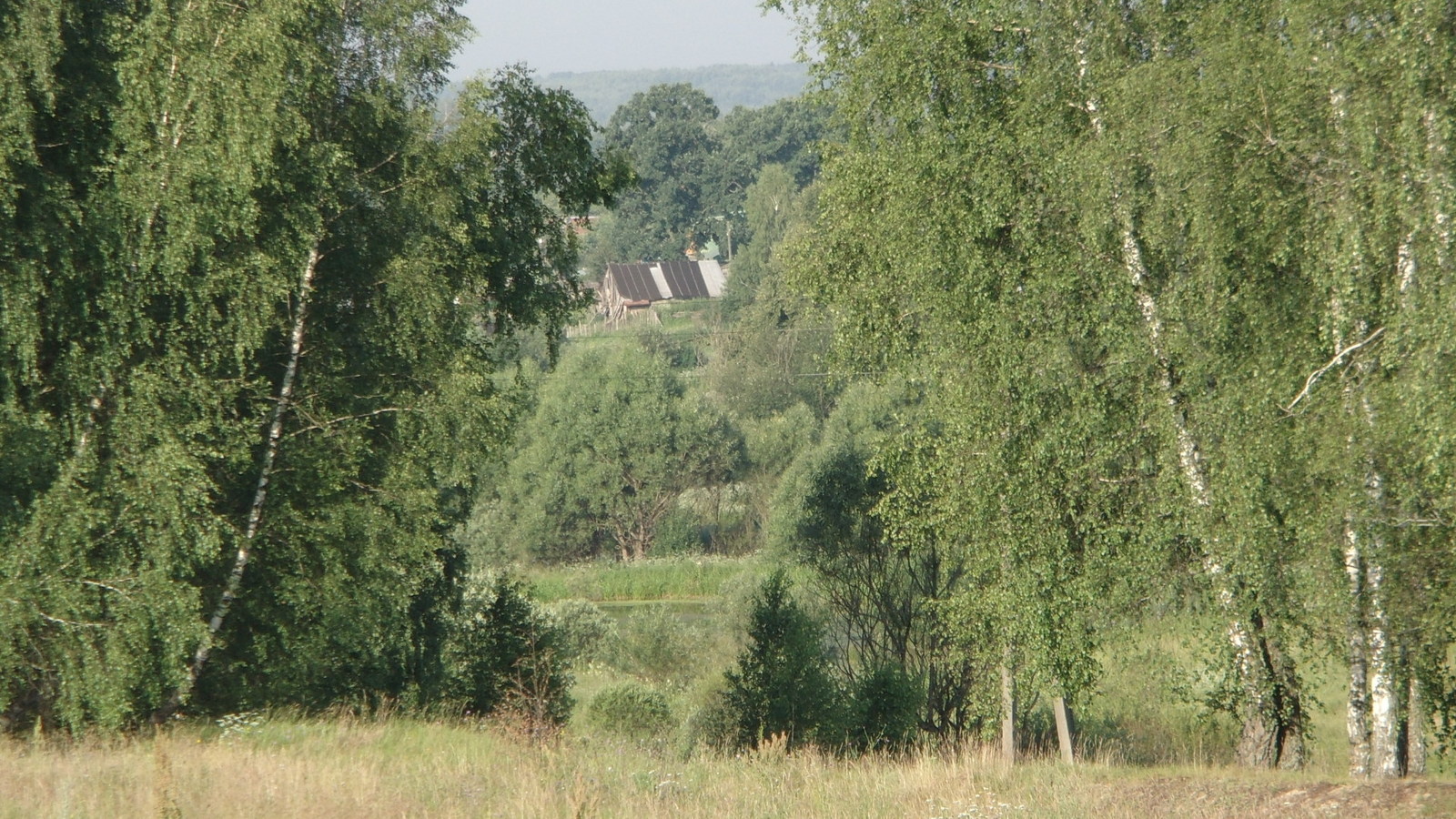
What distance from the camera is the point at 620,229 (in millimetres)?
112375

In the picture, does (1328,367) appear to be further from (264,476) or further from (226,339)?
(264,476)

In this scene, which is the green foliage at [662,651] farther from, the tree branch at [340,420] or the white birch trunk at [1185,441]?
the white birch trunk at [1185,441]

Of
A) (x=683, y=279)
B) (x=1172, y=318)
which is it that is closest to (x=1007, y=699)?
(x=1172, y=318)

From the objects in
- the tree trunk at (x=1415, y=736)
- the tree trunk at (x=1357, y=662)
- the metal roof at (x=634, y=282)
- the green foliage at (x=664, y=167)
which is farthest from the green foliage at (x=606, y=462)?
the green foliage at (x=664, y=167)

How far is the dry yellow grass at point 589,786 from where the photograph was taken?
809cm

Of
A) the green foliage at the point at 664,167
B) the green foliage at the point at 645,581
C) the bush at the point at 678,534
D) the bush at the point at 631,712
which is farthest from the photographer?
the green foliage at the point at 664,167

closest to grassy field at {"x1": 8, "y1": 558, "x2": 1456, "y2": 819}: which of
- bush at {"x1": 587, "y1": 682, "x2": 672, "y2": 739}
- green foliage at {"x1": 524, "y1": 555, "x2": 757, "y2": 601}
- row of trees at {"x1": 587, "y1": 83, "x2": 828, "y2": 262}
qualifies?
bush at {"x1": 587, "y1": 682, "x2": 672, "y2": 739}

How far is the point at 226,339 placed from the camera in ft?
42.3

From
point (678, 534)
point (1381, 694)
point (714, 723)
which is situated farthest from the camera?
point (678, 534)

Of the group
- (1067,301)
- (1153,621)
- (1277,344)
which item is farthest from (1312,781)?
(1067,301)

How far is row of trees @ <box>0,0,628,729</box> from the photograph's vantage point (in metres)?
11.9

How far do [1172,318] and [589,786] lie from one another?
6038mm

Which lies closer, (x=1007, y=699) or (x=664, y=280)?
(x=1007, y=699)

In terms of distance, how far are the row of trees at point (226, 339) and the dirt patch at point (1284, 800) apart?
25.6 ft
